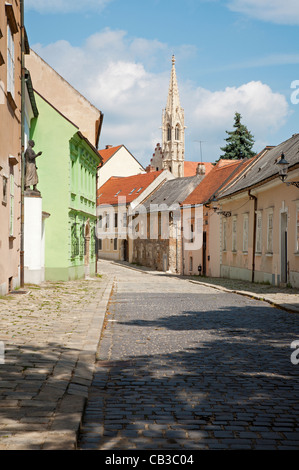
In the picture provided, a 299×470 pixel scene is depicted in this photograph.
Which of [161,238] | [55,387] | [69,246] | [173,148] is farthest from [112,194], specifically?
[55,387]

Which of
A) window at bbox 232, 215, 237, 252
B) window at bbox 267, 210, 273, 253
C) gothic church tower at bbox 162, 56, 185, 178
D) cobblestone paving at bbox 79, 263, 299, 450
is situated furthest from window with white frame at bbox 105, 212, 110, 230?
cobblestone paving at bbox 79, 263, 299, 450

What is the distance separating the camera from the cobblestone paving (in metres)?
4.44

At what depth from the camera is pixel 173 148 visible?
320 ft

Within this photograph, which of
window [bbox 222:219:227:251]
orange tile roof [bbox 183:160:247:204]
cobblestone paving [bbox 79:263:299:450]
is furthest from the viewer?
orange tile roof [bbox 183:160:247:204]

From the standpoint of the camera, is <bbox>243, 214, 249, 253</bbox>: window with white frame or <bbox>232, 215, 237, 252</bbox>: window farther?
<bbox>232, 215, 237, 252</bbox>: window

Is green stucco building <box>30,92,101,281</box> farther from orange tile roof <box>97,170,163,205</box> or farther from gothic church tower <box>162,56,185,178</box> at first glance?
gothic church tower <box>162,56,185,178</box>

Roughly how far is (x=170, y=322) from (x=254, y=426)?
6683mm

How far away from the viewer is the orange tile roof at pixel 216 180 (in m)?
37.3

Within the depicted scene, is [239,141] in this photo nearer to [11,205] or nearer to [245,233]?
[245,233]

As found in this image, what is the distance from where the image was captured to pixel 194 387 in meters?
6.03

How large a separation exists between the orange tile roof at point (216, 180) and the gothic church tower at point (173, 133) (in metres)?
52.3

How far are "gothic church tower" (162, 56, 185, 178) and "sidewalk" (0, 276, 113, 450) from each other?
86216 mm

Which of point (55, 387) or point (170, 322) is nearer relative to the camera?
point (55, 387)

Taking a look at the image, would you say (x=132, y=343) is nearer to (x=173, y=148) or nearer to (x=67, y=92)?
(x=67, y=92)
